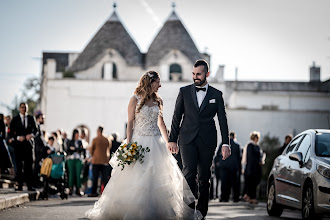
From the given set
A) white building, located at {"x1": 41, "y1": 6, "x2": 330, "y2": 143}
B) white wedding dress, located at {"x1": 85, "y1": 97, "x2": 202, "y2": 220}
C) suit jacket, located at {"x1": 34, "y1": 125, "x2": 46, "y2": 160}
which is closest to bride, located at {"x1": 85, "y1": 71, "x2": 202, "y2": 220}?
white wedding dress, located at {"x1": 85, "y1": 97, "x2": 202, "y2": 220}

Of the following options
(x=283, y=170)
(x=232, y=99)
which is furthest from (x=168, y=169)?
(x=232, y=99)

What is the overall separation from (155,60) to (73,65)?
273 inches

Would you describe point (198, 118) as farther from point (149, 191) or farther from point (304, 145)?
point (304, 145)

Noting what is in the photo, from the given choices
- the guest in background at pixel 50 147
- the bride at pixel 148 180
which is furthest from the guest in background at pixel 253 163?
the bride at pixel 148 180

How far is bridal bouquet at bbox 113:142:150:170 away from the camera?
963cm

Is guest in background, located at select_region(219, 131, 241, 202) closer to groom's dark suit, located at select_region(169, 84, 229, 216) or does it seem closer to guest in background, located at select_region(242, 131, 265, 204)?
guest in background, located at select_region(242, 131, 265, 204)

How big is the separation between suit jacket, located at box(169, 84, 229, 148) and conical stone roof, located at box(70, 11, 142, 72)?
4851cm

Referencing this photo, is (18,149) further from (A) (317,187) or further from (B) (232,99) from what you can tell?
(B) (232,99)

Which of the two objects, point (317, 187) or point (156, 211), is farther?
point (317, 187)

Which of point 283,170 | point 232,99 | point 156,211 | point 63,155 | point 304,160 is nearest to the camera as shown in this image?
point 156,211

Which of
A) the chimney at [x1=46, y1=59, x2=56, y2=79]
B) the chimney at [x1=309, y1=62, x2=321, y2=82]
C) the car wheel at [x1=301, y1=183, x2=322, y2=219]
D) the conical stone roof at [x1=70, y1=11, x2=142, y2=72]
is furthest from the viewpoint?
the chimney at [x1=309, y1=62, x2=321, y2=82]

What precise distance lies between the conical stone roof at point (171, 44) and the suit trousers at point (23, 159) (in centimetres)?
4212

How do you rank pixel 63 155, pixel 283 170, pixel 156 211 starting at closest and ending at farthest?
pixel 156 211 → pixel 283 170 → pixel 63 155

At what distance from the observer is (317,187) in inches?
447
